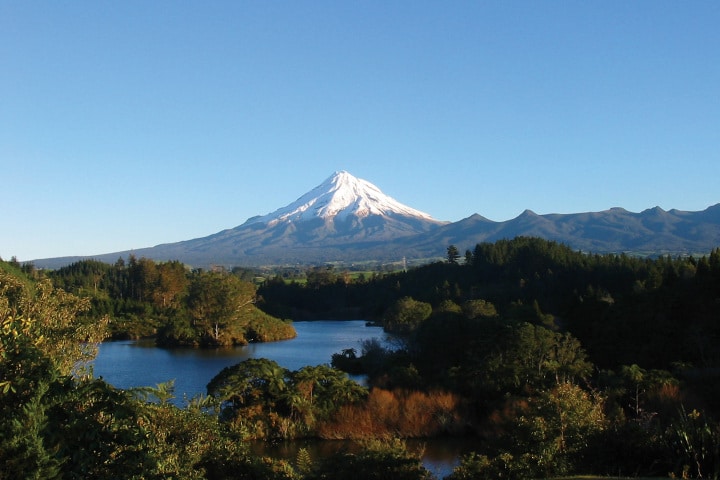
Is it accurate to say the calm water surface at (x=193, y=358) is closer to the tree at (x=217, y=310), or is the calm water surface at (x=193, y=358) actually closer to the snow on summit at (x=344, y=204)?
the tree at (x=217, y=310)

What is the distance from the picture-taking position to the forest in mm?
5816

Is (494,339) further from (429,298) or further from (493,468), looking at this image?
(429,298)

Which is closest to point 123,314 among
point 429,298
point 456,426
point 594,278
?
point 429,298

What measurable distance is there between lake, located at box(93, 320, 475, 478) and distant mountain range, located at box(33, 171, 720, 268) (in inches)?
3802

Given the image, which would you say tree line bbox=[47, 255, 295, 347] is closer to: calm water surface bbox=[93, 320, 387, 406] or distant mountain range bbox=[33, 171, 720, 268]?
calm water surface bbox=[93, 320, 387, 406]

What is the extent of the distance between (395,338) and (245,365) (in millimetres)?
14405

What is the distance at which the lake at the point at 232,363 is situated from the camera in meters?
16.7

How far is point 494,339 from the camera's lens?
803 inches

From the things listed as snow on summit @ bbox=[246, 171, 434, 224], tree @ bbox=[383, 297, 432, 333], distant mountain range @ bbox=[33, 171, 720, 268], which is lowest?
tree @ bbox=[383, 297, 432, 333]

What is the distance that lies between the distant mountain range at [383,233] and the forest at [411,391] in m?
100

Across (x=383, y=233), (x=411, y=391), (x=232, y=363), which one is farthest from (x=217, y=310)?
(x=383, y=233)

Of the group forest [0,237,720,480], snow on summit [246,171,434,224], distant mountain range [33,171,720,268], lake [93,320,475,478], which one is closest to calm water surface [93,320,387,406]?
lake [93,320,475,478]

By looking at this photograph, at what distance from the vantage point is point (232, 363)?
3170cm

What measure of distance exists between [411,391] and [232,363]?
1456 cm
